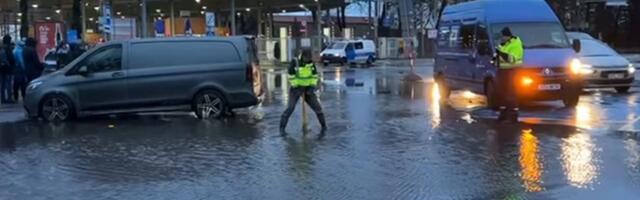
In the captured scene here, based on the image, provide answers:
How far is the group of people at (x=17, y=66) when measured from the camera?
64.3 ft

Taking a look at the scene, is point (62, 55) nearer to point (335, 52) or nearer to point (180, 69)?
point (180, 69)

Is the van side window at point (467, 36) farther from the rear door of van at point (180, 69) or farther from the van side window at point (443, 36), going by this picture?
the rear door of van at point (180, 69)

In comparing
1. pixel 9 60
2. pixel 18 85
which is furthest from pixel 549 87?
pixel 18 85

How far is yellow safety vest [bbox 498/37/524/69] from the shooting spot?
14.4 m

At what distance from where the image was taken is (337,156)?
34.0ft

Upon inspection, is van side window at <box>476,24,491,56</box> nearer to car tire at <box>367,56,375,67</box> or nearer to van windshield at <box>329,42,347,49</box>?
car tire at <box>367,56,375,67</box>

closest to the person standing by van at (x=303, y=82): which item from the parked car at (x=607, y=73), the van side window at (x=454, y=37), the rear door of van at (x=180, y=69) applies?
the rear door of van at (x=180, y=69)

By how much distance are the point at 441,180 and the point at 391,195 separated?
898mm

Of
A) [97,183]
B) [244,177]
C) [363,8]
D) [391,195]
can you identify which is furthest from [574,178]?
[363,8]

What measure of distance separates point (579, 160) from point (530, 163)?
1.94 ft

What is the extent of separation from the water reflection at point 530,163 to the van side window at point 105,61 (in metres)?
7.36

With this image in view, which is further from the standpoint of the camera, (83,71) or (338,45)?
(338,45)

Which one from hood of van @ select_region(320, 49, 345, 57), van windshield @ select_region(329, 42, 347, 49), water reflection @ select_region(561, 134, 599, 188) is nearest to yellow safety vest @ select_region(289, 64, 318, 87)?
water reflection @ select_region(561, 134, 599, 188)

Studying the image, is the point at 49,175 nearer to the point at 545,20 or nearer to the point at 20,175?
the point at 20,175
